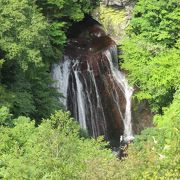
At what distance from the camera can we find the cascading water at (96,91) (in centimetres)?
2675

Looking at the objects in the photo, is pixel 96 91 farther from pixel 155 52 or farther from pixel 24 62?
pixel 24 62

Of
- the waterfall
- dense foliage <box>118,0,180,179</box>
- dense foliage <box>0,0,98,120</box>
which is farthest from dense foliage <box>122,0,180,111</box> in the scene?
dense foliage <box>0,0,98,120</box>

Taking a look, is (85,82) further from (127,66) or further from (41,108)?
(41,108)

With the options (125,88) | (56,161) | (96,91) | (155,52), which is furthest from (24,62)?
(155,52)

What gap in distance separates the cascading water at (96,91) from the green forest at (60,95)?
2.84ft

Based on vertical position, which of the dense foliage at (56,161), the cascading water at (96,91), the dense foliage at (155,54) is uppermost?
the dense foliage at (56,161)

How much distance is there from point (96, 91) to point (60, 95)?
3.34 meters

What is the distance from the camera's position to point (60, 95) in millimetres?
24297

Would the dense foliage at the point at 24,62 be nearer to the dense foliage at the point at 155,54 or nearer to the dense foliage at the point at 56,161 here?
the dense foliage at the point at 155,54

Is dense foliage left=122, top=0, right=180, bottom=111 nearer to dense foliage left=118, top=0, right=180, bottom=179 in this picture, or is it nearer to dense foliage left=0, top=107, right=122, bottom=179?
dense foliage left=118, top=0, right=180, bottom=179

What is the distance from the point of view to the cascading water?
2675 centimetres

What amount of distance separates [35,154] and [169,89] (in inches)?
516

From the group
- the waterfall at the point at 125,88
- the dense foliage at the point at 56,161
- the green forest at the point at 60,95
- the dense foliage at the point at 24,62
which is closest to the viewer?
the dense foliage at the point at 56,161

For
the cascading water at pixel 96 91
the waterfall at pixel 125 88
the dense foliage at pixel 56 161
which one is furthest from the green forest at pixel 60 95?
the cascading water at pixel 96 91
